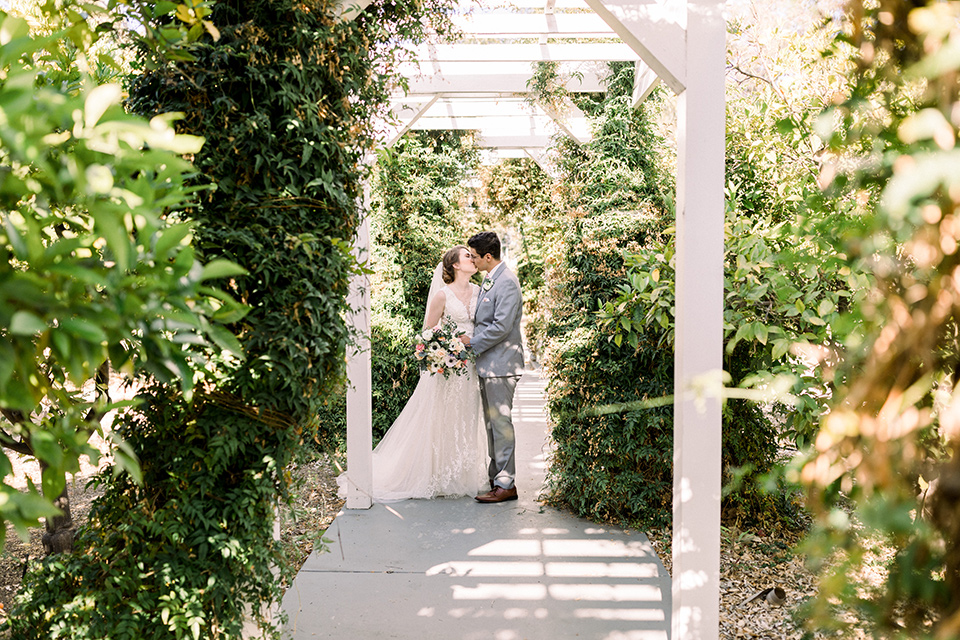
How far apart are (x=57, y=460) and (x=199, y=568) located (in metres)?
1.22

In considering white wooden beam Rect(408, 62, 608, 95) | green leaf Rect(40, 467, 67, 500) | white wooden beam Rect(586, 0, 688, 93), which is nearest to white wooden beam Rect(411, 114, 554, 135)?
white wooden beam Rect(408, 62, 608, 95)

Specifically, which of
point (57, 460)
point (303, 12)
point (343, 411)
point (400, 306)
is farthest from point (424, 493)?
point (57, 460)

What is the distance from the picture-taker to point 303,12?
209 centimetres

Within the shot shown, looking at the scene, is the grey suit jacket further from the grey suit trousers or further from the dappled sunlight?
the dappled sunlight

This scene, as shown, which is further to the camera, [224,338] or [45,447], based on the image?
[224,338]

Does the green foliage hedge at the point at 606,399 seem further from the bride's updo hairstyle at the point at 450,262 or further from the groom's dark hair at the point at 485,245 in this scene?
the bride's updo hairstyle at the point at 450,262

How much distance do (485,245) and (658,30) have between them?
115 inches

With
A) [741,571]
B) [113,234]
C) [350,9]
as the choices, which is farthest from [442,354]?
[113,234]

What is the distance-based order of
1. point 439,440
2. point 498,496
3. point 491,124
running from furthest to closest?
point 491,124, point 439,440, point 498,496

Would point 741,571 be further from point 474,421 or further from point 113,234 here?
point 113,234

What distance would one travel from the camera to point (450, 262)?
5.67 meters

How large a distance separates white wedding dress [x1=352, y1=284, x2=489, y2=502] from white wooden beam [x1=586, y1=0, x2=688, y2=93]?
3.23 metres

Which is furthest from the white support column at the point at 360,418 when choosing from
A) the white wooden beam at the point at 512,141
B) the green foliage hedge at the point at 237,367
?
the white wooden beam at the point at 512,141

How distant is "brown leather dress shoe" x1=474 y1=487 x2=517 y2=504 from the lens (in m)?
4.90
